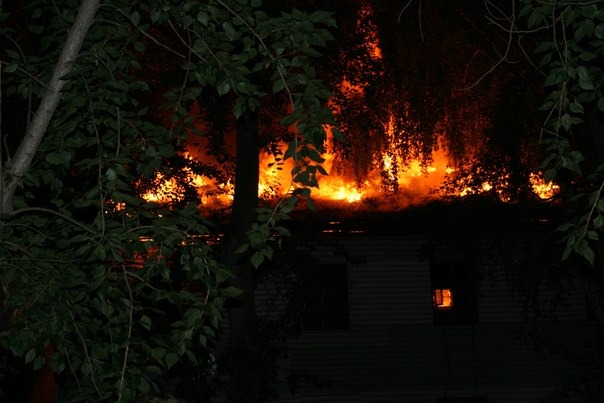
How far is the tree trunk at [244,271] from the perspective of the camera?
16.5 metres

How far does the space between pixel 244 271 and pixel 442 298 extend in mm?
7440

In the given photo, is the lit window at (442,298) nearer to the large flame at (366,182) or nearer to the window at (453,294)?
the window at (453,294)

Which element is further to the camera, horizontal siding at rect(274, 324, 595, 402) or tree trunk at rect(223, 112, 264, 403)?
horizontal siding at rect(274, 324, 595, 402)

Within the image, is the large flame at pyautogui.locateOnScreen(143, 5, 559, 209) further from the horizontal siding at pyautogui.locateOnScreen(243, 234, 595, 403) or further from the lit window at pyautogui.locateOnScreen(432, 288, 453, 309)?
the lit window at pyautogui.locateOnScreen(432, 288, 453, 309)

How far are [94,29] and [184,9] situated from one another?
1.31m

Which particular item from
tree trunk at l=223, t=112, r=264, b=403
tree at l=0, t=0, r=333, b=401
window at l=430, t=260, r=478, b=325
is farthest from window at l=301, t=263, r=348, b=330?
tree at l=0, t=0, r=333, b=401

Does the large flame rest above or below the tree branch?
above

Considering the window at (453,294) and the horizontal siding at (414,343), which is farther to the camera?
the window at (453,294)

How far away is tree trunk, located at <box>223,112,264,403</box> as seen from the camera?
16453 mm

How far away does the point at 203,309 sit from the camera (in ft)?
22.2

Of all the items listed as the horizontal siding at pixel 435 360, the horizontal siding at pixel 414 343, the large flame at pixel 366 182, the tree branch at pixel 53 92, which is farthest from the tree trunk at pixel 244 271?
the tree branch at pixel 53 92

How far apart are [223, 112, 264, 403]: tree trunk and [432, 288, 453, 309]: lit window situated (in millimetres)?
6975

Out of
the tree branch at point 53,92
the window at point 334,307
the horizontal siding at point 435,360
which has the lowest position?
the horizontal siding at point 435,360

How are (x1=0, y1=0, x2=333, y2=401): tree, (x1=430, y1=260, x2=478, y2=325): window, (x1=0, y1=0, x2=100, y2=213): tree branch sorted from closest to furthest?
(x1=0, y1=0, x2=333, y2=401): tree
(x1=0, y1=0, x2=100, y2=213): tree branch
(x1=430, y1=260, x2=478, y2=325): window
